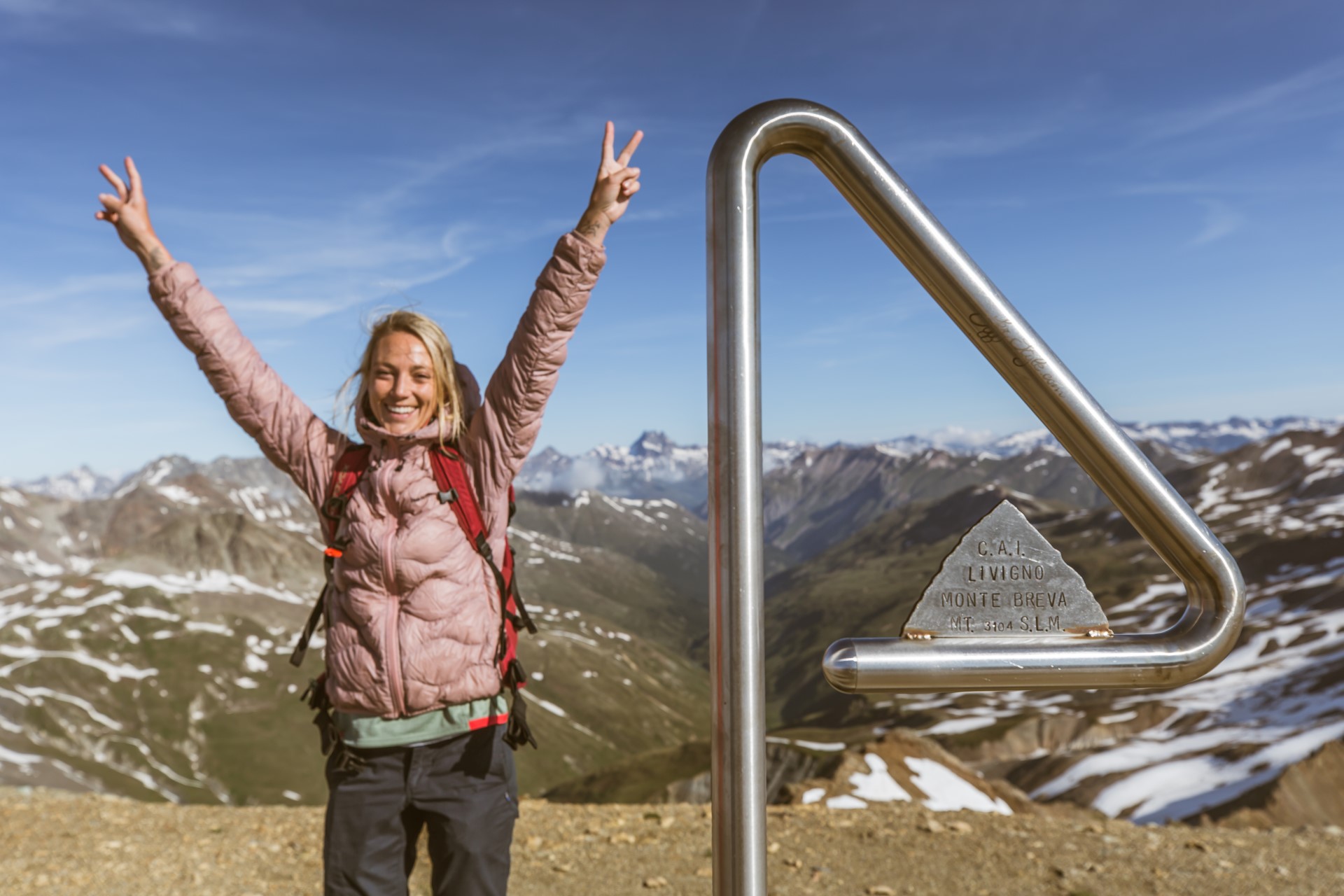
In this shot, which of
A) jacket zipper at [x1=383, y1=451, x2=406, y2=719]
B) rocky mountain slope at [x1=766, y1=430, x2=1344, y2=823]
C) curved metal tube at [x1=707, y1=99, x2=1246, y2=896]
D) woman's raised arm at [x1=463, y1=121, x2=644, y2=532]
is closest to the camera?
curved metal tube at [x1=707, y1=99, x2=1246, y2=896]

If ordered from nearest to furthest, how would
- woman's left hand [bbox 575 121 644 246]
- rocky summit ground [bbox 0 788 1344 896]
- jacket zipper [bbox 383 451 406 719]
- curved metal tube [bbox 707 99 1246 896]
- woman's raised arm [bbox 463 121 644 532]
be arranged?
curved metal tube [bbox 707 99 1246 896]
woman's left hand [bbox 575 121 644 246]
woman's raised arm [bbox 463 121 644 532]
jacket zipper [bbox 383 451 406 719]
rocky summit ground [bbox 0 788 1344 896]

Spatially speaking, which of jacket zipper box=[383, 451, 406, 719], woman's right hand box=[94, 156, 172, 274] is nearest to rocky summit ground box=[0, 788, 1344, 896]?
jacket zipper box=[383, 451, 406, 719]

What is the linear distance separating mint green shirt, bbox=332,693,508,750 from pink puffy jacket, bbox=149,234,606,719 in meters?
0.04

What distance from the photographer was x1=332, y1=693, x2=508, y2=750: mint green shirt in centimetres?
347

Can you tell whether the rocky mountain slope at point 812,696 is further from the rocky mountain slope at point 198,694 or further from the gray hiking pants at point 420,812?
the gray hiking pants at point 420,812

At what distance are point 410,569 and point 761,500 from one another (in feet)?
6.95

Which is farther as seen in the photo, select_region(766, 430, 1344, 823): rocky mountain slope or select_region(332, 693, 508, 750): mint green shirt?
select_region(766, 430, 1344, 823): rocky mountain slope

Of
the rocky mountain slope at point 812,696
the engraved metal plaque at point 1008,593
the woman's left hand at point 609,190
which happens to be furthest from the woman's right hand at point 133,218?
the rocky mountain slope at point 812,696

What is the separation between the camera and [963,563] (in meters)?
1.73

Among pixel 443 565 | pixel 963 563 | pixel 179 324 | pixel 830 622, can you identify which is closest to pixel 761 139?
pixel 963 563

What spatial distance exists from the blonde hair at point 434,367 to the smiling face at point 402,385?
0.02m

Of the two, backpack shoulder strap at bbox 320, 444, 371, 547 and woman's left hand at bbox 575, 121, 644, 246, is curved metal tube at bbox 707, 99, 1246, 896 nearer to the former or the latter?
woman's left hand at bbox 575, 121, 644, 246

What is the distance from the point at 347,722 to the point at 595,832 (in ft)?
17.8

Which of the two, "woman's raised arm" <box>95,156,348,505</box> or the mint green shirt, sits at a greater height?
"woman's raised arm" <box>95,156,348,505</box>
